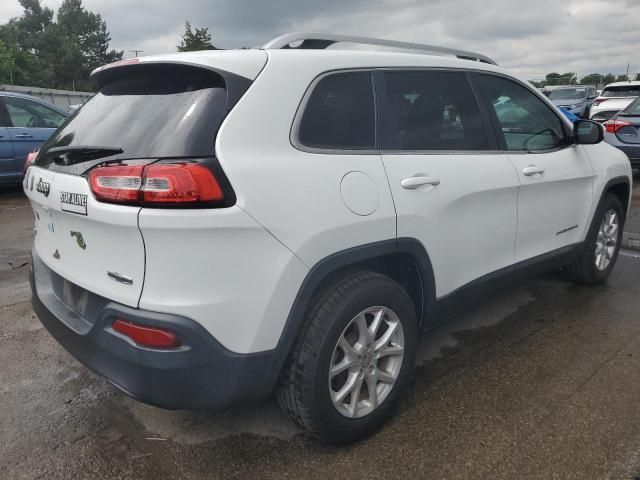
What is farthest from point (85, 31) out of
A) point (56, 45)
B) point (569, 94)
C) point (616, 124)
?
point (616, 124)

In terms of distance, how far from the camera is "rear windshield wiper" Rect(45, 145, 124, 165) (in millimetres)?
2078

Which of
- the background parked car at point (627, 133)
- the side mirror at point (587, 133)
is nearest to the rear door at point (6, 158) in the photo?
the side mirror at point (587, 133)

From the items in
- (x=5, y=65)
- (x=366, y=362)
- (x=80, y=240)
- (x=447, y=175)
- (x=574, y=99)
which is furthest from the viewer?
(x=5, y=65)

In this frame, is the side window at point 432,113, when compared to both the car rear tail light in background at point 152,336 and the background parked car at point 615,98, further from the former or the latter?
the background parked car at point 615,98

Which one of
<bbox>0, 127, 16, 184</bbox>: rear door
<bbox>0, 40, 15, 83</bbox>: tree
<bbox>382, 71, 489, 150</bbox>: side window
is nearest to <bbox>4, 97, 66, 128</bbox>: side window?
<bbox>0, 127, 16, 184</bbox>: rear door

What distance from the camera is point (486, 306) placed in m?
3.98

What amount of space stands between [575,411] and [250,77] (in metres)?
2.21

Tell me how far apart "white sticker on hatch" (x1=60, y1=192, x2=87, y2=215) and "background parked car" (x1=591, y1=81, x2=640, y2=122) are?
15.0 metres

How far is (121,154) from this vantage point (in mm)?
2014

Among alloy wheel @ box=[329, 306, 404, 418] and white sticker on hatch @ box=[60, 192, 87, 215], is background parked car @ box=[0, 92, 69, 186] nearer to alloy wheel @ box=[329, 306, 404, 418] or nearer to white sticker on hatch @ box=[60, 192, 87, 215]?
white sticker on hatch @ box=[60, 192, 87, 215]

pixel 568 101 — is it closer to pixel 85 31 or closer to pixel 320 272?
pixel 320 272

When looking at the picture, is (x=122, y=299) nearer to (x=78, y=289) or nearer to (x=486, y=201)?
(x=78, y=289)

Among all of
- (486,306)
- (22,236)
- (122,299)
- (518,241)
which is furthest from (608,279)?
(22,236)

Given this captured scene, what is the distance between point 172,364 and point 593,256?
356 cm
